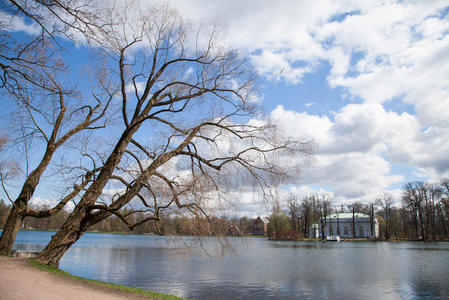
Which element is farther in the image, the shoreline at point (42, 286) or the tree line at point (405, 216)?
the tree line at point (405, 216)

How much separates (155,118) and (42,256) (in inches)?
203

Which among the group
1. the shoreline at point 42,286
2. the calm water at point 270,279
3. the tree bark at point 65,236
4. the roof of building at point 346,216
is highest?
the roof of building at point 346,216

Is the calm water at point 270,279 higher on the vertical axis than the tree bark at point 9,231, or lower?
lower

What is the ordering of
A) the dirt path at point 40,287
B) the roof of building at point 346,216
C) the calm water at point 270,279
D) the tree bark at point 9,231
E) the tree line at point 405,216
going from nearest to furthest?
1. the dirt path at point 40,287
2. the tree bark at point 9,231
3. the calm water at point 270,279
4. the tree line at point 405,216
5. the roof of building at point 346,216

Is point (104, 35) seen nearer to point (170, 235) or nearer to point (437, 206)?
point (170, 235)

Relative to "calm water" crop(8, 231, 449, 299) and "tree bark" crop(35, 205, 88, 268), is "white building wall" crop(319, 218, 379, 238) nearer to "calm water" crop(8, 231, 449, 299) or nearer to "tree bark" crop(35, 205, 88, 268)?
"calm water" crop(8, 231, 449, 299)

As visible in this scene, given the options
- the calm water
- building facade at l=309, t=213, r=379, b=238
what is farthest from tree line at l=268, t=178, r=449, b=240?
the calm water

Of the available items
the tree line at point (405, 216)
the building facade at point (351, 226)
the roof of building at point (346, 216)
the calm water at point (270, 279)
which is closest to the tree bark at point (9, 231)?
the calm water at point (270, 279)

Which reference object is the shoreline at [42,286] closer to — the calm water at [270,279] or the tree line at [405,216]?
the calm water at [270,279]

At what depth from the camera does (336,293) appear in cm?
1270

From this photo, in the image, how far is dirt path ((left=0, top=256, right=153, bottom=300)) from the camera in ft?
20.1

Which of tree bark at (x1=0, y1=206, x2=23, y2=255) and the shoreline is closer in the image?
the shoreline

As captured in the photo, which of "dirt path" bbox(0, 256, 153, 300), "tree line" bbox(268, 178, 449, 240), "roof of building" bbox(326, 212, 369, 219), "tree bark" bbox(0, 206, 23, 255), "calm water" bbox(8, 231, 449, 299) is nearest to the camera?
"dirt path" bbox(0, 256, 153, 300)

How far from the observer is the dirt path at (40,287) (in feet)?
20.1
